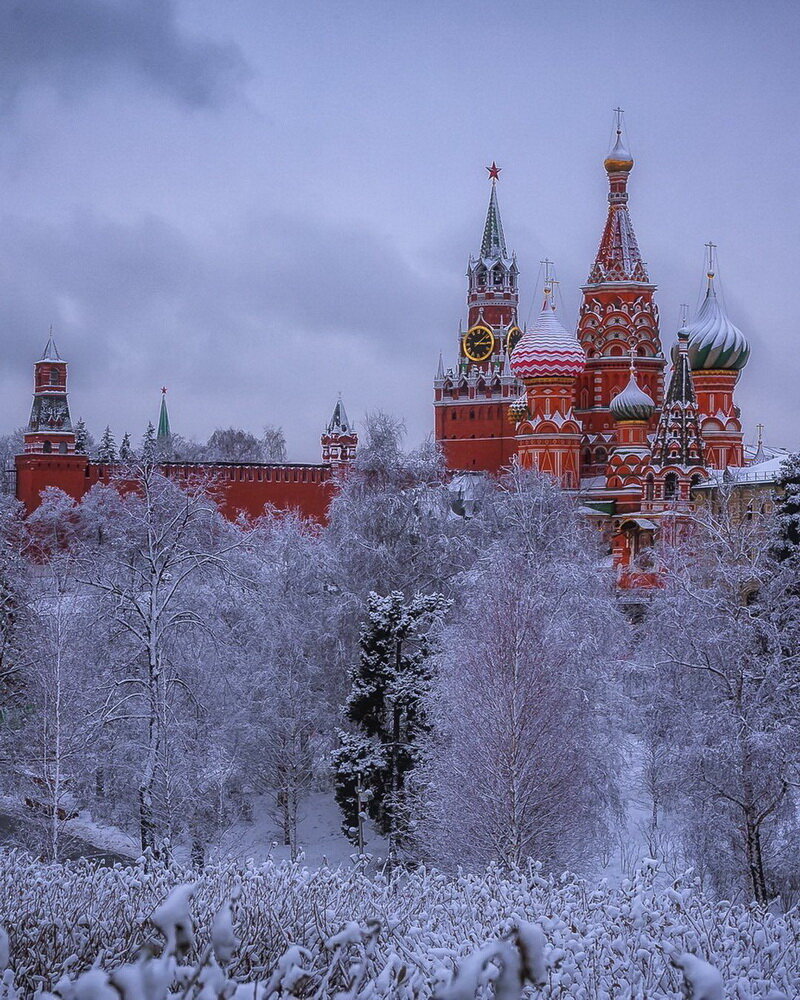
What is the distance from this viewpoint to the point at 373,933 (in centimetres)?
487

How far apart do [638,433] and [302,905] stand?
3973 centimetres

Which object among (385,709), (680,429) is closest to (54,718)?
(385,709)

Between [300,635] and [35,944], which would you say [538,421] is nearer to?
[300,635]

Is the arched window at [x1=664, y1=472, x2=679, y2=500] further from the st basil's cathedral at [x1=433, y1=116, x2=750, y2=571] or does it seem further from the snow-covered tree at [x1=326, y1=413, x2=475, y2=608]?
the snow-covered tree at [x1=326, y1=413, x2=475, y2=608]

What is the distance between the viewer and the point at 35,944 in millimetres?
6328

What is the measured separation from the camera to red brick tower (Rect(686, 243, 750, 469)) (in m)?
45.5

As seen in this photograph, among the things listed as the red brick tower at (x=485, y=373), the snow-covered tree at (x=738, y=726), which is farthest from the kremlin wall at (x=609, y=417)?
the snow-covered tree at (x=738, y=726)

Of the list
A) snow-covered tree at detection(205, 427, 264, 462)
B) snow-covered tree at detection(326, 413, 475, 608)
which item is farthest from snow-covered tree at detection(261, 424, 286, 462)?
snow-covered tree at detection(326, 413, 475, 608)

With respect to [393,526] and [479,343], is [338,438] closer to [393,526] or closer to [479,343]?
[479,343]

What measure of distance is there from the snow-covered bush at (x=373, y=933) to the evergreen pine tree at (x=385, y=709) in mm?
10178

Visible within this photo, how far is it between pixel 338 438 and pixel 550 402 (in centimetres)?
2013

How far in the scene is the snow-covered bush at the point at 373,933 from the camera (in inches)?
219

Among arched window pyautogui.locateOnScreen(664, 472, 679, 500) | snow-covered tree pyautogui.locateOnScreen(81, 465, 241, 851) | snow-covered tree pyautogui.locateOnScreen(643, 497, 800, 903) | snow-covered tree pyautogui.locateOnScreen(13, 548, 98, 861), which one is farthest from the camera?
arched window pyautogui.locateOnScreen(664, 472, 679, 500)

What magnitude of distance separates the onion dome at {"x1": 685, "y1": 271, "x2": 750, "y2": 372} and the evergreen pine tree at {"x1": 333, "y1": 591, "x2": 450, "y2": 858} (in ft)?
93.1
